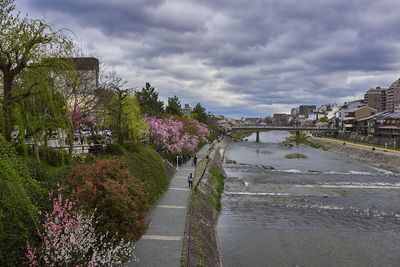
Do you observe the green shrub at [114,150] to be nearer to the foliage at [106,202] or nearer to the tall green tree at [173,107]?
the foliage at [106,202]

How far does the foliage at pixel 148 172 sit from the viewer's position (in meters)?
18.2

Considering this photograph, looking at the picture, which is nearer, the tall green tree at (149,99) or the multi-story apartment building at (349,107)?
the tall green tree at (149,99)

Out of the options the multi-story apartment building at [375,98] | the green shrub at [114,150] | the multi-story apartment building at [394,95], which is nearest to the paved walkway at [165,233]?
the green shrub at [114,150]

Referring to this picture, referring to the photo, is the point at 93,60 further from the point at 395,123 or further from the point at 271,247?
the point at 395,123

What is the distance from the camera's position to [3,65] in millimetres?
7414

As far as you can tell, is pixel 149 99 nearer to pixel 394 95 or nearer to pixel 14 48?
pixel 14 48

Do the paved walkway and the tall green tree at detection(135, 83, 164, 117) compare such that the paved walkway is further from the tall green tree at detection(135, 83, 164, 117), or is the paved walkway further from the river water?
the tall green tree at detection(135, 83, 164, 117)

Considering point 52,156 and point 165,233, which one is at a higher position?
point 52,156

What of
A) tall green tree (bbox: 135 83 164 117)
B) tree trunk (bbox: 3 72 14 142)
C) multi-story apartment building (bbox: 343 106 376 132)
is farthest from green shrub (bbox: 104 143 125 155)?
multi-story apartment building (bbox: 343 106 376 132)

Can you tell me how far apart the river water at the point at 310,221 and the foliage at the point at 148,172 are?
5.31m

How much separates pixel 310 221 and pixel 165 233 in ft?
41.3

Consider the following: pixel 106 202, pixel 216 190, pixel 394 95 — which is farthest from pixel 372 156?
pixel 394 95

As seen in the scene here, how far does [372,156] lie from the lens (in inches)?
2031

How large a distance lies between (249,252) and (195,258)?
17.2 ft
